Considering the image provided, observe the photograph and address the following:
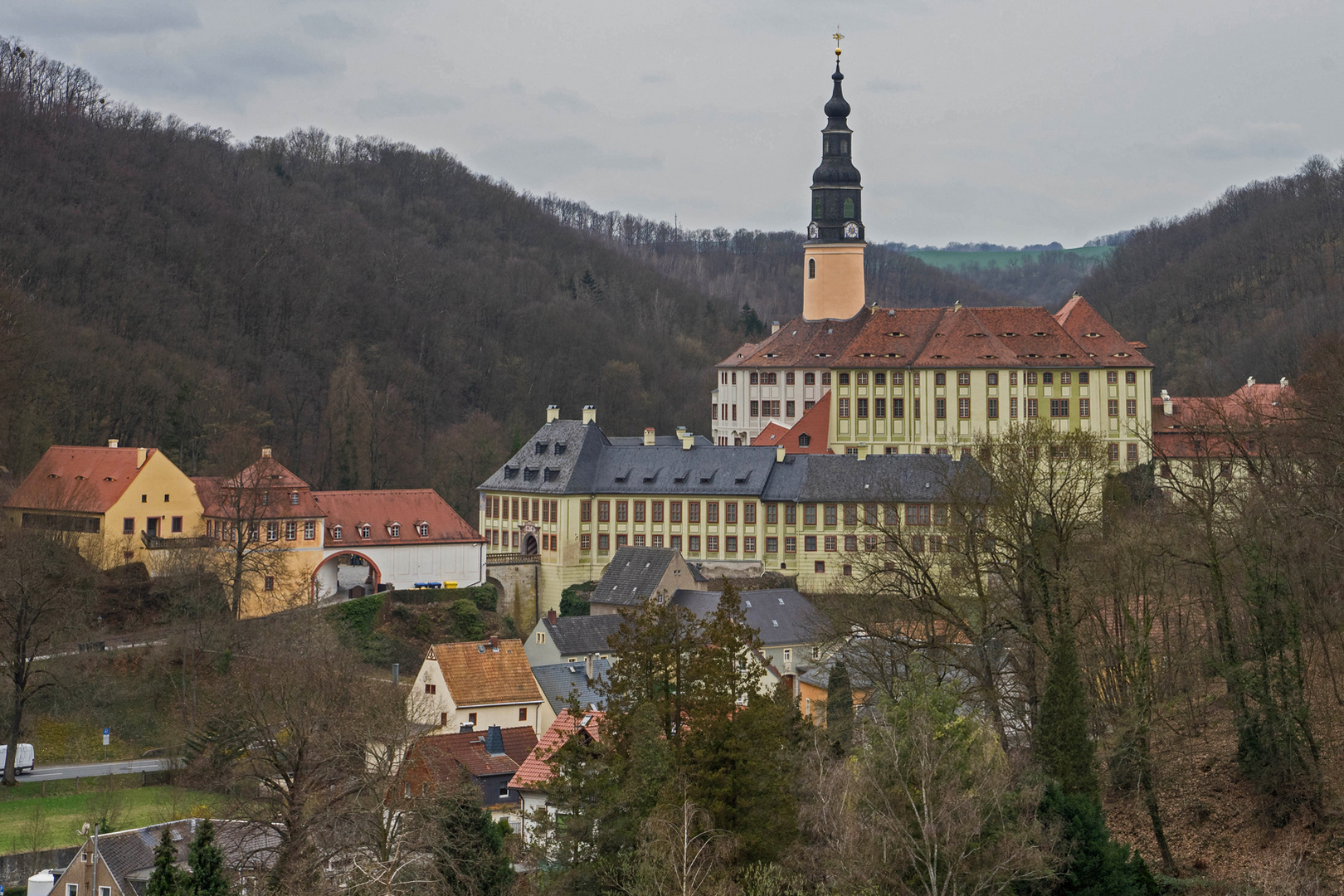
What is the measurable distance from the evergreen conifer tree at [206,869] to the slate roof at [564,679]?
68.4ft

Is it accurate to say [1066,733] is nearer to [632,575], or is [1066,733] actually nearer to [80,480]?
[632,575]

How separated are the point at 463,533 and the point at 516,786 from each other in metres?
31.8

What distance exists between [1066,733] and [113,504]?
138 ft

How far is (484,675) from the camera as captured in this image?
50906 millimetres

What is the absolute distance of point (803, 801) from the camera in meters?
27.8

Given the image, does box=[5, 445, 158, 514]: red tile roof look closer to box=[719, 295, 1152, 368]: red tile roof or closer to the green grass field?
the green grass field

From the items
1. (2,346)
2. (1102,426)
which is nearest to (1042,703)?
(2,346)

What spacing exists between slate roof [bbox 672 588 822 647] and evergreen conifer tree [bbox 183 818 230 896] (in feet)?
99.1

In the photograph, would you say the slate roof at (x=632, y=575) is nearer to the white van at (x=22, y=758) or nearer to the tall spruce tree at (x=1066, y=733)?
the white van at (x=22, y=758)

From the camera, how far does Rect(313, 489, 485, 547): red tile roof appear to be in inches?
2635

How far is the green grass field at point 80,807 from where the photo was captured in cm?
4162

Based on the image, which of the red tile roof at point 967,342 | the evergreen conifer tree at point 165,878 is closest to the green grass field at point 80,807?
the evergreen conifer tree at point 165,878

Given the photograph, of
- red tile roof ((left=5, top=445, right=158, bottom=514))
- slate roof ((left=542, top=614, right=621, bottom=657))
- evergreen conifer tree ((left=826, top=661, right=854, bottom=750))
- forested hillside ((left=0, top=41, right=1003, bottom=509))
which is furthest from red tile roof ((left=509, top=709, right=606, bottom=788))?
forested hillside ((left=0, top=41, right=1003, bottom=509))

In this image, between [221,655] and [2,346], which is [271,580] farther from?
[2,346]
